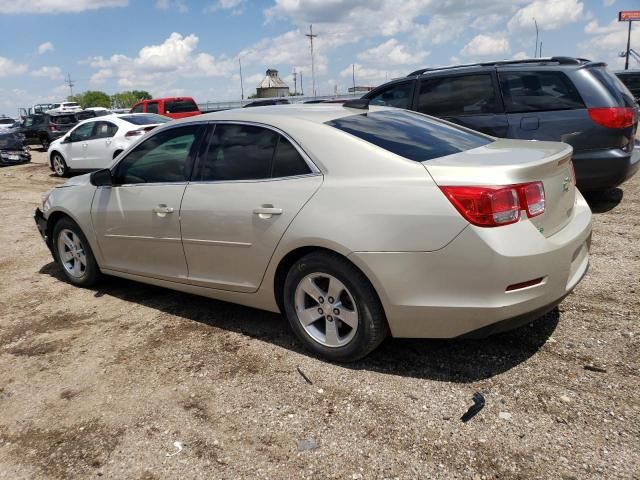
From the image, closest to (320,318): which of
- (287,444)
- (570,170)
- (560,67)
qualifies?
(287,444)

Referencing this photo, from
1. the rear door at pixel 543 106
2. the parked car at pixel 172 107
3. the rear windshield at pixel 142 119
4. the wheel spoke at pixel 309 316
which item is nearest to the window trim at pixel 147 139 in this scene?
the wheel spoke at pixel 309 316

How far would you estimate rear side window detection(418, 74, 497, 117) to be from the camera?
664 cm

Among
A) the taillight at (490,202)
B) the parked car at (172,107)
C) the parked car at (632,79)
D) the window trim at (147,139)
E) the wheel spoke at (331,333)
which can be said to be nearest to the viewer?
the taillight at (490,202)

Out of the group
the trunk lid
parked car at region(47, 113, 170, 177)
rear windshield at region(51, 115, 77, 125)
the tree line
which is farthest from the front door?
the tree line

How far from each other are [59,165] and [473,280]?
13.8 m

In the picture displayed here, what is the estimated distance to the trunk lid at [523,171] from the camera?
2.82 metres

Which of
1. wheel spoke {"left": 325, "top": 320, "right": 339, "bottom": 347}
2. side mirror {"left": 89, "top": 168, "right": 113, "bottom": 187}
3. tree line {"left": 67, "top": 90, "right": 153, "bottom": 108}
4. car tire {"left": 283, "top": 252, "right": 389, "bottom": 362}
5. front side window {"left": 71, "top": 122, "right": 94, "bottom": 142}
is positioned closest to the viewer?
car tire {"left": 283, "top": 252, "right": 389, "bottom": 362}

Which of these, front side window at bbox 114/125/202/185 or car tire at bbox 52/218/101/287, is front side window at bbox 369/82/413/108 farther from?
car tire at bbox 52/218/101/287

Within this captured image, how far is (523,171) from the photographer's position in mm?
2854

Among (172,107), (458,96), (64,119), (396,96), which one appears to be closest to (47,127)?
(64,119)

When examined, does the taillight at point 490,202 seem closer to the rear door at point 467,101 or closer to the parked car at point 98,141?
the rear door at point 467,101

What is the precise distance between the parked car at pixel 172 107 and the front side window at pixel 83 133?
535 cm

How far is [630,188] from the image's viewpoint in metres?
7.68

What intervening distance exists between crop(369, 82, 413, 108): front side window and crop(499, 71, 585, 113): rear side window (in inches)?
50.9
